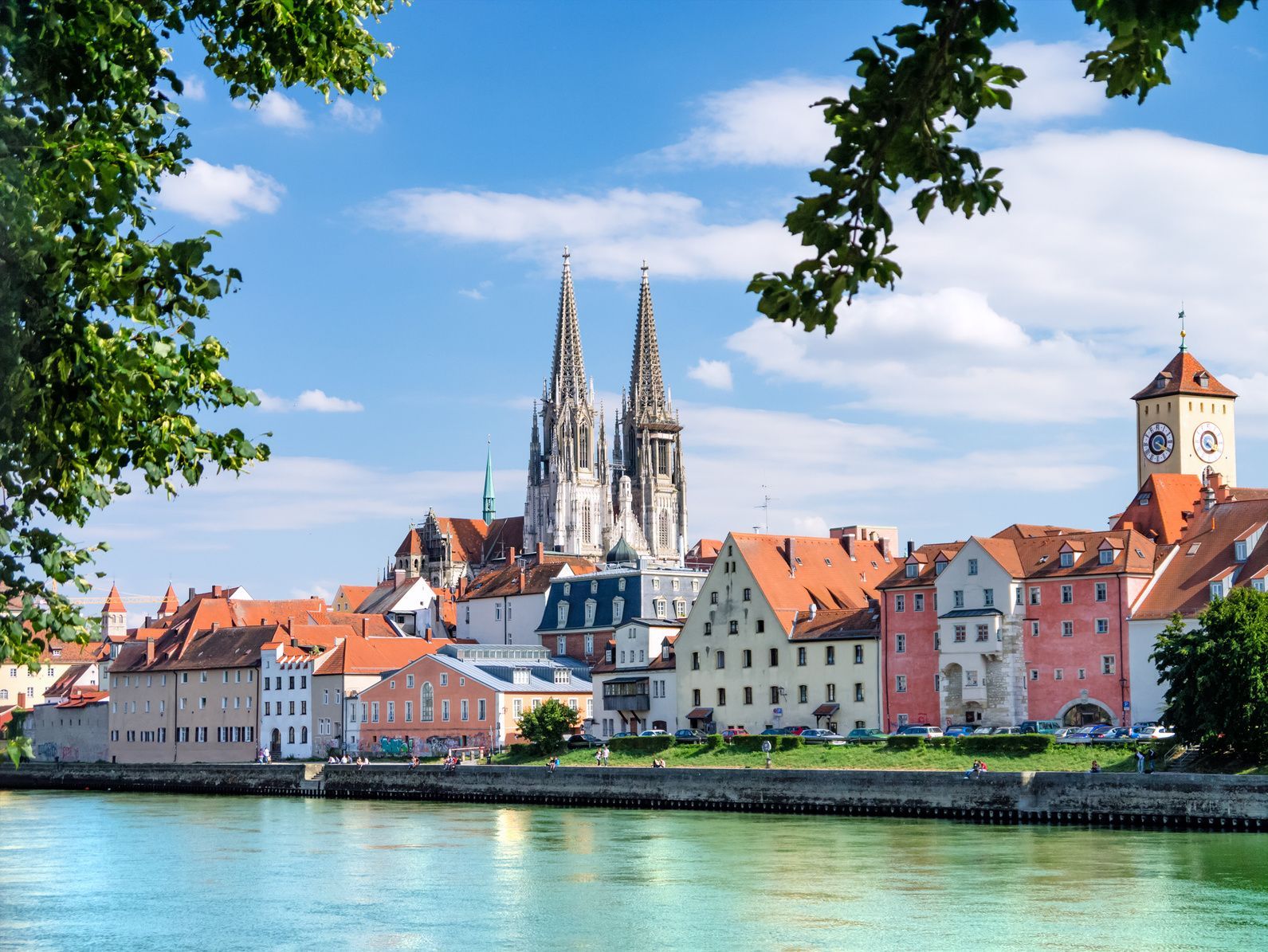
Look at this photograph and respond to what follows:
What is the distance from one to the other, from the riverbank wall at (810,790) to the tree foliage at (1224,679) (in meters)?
2.51

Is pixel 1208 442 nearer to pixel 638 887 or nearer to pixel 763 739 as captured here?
pixel 763 739

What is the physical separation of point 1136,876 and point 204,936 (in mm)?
22321

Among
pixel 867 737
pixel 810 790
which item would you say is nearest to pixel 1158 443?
pixel 867 737

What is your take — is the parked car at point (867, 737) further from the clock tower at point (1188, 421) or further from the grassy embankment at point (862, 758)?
the clock tower at point (1188, 421)

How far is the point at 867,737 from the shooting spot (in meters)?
73.0

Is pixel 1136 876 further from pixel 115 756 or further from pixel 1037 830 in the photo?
pixel 115 756

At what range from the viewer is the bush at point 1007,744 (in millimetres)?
63469

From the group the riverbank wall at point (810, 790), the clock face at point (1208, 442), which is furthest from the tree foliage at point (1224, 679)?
the clock face at point (1208, 442)

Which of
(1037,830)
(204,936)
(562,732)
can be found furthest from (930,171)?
(562,732)

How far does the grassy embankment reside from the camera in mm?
61969

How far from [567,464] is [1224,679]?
437 ft

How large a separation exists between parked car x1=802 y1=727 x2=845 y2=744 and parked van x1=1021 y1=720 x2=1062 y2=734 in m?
7.72

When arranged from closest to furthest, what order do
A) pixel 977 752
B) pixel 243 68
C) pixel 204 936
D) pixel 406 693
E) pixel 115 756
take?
pixel 243 68 → pixel 204 936 → pixel 977 752 → pixel 406 693 → pixel 115 756

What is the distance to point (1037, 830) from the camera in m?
56.4
